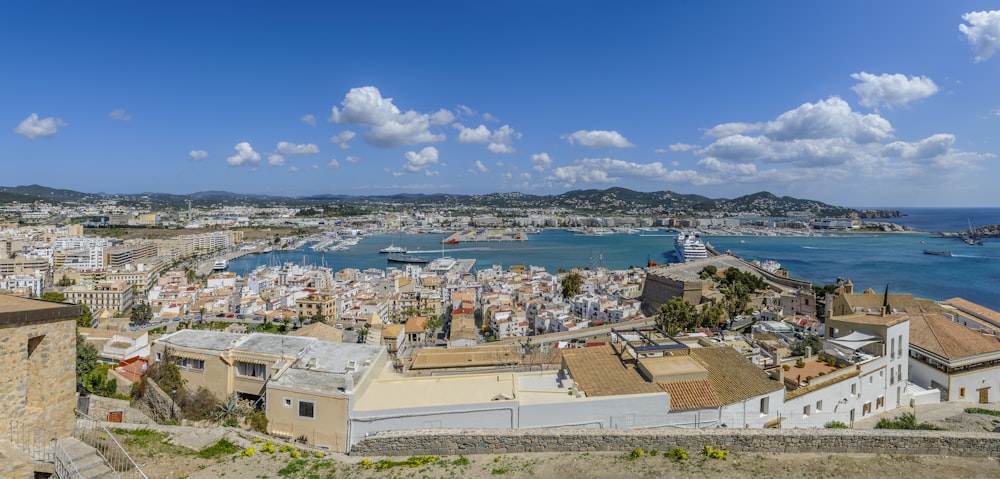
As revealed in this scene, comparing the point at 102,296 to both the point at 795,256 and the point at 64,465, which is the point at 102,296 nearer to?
Result: the point at 64,465

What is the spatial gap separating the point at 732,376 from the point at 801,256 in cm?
6213

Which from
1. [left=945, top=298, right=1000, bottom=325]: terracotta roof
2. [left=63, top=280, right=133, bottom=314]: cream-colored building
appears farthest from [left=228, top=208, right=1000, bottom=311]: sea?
[left=63, top=280, right=133, bottom=314]: cream-colored building

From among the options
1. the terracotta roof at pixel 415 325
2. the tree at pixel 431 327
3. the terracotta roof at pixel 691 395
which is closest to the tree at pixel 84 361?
the terracotta roof at pixel 691 395

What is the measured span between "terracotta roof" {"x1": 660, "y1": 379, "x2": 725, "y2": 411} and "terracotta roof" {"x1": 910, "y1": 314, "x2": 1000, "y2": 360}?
702 cm

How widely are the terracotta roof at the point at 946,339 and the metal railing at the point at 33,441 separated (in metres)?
13.3

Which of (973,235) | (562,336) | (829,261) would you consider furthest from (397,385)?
(973,235)

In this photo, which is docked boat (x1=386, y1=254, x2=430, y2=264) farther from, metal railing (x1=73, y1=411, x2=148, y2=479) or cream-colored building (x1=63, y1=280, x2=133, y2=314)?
metal railing (x1=73, y1=411, x2=148, y2=479)

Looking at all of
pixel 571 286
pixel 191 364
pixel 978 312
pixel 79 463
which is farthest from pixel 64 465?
pixel 571 286

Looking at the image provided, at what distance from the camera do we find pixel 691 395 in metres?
6.09

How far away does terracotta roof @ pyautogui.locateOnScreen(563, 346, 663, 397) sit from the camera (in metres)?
6.05

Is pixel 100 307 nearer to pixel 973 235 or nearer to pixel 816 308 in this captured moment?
pixel 816 308


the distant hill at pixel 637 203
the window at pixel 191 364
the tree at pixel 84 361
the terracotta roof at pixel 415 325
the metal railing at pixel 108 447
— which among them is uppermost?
the distant hill at pixel 637 203

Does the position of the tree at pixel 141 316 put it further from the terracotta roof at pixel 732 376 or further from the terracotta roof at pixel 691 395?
the terracotta roof at pixel 691 395

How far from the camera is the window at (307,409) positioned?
6.05 m
